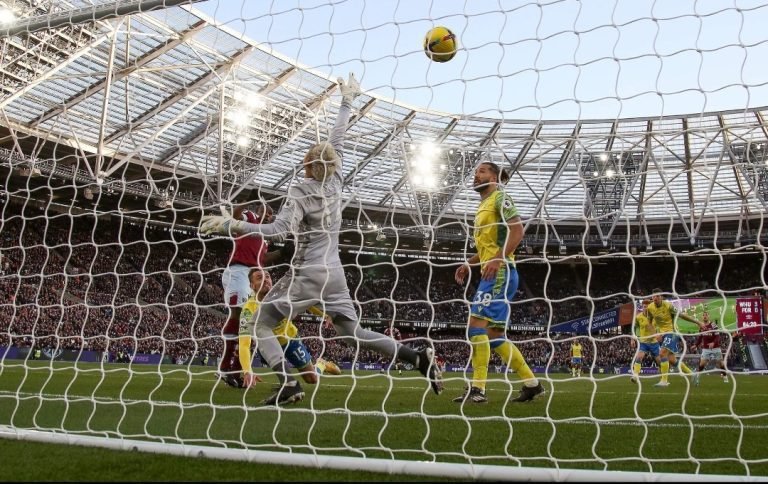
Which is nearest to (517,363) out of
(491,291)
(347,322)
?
Result: (491,291)

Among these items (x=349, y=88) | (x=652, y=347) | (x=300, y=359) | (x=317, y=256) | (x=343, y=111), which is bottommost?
(x=652, y=347)

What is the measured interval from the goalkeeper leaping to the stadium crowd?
40.4 ft

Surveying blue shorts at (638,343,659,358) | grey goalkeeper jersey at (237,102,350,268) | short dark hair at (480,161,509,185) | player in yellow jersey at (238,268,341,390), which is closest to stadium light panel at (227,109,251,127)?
blue shorts at (638,343,659,358)

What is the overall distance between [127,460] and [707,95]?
338 centimetres

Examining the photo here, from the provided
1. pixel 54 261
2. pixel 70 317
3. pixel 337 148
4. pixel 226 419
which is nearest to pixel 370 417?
pixel 226 419

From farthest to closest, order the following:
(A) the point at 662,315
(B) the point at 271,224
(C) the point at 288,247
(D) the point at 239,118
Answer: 1. (D) the point at 239,118
2. (C) the point at 288,247
3. (A) the point at 662,315
4. (B) the point at 271,224

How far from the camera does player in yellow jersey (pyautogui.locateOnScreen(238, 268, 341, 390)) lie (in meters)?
5.41

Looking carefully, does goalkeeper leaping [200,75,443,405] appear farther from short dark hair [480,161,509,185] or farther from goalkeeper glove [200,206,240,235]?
short dark hair [480,161,509,185]

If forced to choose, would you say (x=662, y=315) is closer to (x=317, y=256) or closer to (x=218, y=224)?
(x=317, y=256)

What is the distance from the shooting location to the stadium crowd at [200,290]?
20.1 metres

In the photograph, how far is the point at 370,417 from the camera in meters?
4.35

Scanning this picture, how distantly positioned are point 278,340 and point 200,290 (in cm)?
1720

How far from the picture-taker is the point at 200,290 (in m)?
21.8

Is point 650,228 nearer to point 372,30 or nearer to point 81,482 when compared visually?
point 372,30
